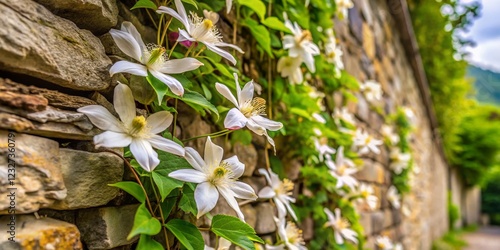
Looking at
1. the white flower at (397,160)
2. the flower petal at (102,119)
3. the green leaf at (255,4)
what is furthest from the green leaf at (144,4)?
the white flower at (397,160)

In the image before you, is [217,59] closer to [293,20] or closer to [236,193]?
[236,193]

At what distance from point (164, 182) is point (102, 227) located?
126mm

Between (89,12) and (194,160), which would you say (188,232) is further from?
(89,12)

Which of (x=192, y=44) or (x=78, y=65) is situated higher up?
(x=192, y=44)

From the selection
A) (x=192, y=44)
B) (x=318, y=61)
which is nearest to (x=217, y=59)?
(x=192, y=44)

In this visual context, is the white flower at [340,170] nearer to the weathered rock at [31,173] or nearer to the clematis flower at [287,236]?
the clematis flower at [287,236]

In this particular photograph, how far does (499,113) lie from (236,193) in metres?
16.1

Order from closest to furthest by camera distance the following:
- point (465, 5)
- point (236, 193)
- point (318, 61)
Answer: point (236, 193)
point (318, 61)
point (465, 5)

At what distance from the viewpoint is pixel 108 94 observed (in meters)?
0.76

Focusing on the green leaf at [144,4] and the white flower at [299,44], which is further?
the white flower at [299,44]

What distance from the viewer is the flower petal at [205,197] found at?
705mm

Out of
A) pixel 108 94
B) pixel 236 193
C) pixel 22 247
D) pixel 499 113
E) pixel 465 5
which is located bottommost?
pixel 22 247

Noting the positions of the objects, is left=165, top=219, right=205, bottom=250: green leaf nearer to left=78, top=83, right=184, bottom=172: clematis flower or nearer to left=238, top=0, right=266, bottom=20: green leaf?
left=78, top=83, right=184, bottom=172: clematis flower

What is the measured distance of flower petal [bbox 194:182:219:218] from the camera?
71 cm
